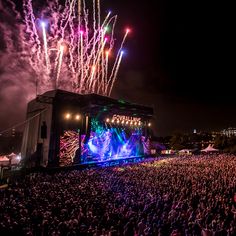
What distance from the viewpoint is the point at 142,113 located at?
32.2m

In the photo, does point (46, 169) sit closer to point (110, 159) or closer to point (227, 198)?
point (110, 159)

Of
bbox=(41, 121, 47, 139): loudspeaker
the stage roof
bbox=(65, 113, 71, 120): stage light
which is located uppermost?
the stage roof

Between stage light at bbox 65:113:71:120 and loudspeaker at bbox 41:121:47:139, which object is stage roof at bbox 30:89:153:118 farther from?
loudspeaker at bbox 41:121:47:139

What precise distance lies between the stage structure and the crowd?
677 cm

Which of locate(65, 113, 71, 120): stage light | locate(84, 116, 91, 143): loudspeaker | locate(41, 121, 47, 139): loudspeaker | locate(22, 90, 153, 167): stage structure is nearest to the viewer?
locate(41, 121, 47, 139): loudspeaker

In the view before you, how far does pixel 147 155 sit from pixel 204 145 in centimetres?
6097

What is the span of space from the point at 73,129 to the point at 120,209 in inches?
556

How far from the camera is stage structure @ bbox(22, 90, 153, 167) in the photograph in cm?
2034

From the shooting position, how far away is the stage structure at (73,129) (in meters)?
20.3

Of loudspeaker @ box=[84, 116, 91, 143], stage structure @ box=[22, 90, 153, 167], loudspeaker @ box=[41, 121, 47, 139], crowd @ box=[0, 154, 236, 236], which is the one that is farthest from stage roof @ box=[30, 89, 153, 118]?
crowd @ box=[0, 154, 236, 236]

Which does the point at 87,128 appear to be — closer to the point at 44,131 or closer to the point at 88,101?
the point at 88,101

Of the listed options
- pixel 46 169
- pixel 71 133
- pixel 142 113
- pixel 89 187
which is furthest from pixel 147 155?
pixel 89 187

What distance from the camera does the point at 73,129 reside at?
71.7 ft

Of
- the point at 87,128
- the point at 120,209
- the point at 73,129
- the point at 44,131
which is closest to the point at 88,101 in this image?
the point at 87,128
